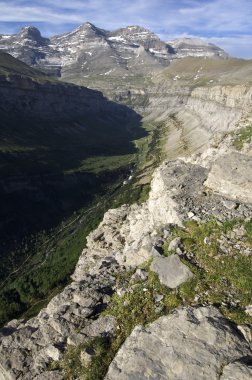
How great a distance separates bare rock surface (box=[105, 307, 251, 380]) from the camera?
27031mm

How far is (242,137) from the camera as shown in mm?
71438

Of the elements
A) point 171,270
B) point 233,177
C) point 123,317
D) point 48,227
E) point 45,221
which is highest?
point 233,177

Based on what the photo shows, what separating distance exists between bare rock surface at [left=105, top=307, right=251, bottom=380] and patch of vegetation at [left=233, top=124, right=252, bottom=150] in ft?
138

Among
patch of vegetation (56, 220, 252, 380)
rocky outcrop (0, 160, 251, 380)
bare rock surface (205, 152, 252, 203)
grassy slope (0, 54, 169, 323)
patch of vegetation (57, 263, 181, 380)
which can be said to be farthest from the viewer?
grassy slope (0, 54, 169, 323)

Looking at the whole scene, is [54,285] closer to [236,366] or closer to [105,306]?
[105,306]

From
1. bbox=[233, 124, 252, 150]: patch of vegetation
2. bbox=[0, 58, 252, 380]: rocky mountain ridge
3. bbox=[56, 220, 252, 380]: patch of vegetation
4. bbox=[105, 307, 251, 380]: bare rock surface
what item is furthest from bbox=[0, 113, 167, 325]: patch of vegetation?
bbox=[233, 124, 252, 150]: patch of vegetation

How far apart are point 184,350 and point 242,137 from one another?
50.0 m

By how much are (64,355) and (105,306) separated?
5.54 metres

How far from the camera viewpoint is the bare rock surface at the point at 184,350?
2703cm

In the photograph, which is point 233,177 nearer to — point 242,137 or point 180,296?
point 180,296

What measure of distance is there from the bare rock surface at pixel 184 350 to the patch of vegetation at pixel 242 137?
138ft

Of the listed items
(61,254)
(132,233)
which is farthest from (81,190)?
(132,233)

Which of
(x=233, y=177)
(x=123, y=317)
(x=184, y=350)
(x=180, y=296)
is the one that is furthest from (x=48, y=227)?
(x=184, y=350)

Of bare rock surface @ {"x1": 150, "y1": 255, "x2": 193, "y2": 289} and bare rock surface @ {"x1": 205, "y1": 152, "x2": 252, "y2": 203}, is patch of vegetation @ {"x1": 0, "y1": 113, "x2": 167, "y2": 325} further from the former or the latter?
bare rock surface @ {"x1": 205, "y1": 152, "x2": 252, "y2": 203}
